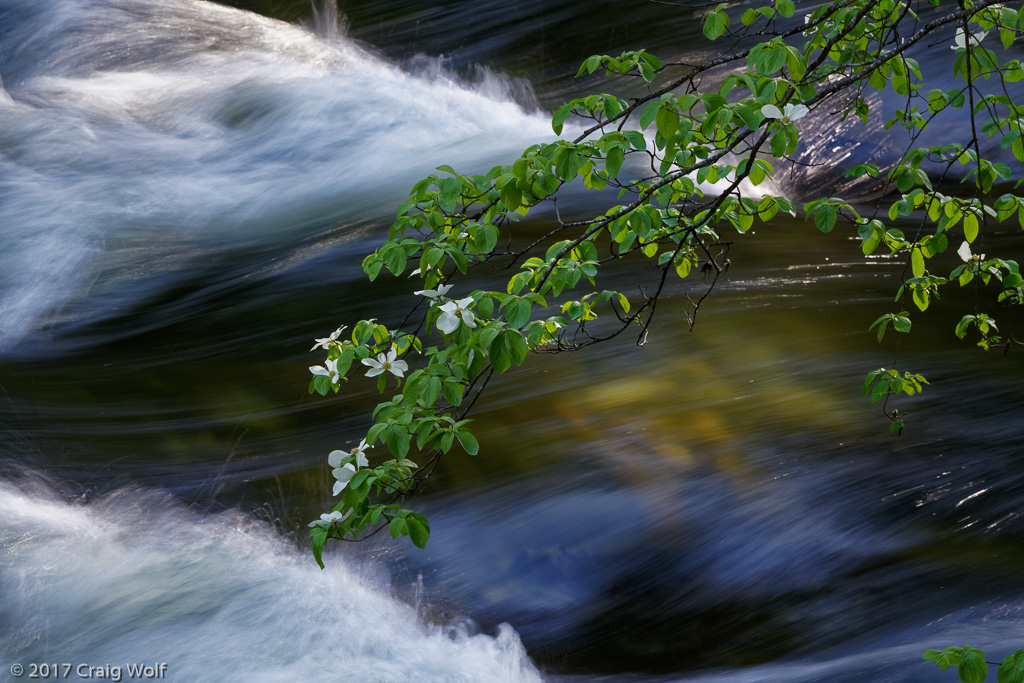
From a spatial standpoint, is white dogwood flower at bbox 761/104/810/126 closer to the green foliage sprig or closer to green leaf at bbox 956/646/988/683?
the green foliage sprig

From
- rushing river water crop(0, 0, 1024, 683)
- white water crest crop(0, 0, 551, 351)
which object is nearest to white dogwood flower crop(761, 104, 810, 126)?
rushing river water crop(0, 0, 1024, 683)

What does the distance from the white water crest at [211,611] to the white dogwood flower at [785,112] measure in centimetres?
239

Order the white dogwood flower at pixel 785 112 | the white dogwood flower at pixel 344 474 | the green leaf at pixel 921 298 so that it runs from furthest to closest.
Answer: the green leaf at pixel 921 298
the white dogwood flower at pixel 344 474
the white dogwood flower at pixel 785 112

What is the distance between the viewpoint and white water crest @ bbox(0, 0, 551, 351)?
6352 mm

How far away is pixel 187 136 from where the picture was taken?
26.3ft

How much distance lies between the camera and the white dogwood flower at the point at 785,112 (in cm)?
148

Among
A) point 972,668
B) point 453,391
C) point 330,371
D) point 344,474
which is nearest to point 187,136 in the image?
point 330,371

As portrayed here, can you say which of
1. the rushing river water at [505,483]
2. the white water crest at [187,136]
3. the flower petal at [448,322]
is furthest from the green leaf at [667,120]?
the white water crest at [187,136]

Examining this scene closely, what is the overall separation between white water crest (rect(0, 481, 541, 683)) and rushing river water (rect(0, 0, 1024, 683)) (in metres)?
0.01

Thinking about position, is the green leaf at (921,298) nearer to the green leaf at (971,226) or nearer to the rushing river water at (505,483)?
the green leaf at (971,226)

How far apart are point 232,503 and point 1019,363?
154 inches

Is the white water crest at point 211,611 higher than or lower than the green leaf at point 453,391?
lower

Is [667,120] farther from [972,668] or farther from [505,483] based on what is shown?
[505,483]

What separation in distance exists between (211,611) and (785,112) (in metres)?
2.99
